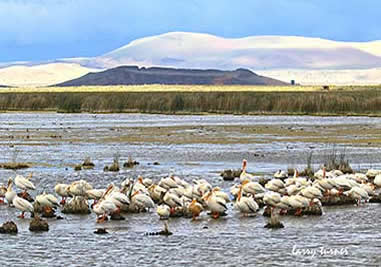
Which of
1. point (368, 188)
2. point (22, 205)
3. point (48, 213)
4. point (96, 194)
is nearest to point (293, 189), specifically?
point (368, 188)

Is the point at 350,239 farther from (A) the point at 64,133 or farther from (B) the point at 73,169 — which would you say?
(A) the point at 64,133

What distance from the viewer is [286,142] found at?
39781 mm

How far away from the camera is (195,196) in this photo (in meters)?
19.2

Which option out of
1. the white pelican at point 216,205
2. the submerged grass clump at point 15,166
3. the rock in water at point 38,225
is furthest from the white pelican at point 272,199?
the submerged grass clump at point 15,166

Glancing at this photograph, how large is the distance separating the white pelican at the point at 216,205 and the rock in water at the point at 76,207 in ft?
A: 8.44

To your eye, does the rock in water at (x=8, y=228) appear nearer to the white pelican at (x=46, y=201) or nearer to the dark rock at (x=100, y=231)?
the dark rock at (x=100, y=231)

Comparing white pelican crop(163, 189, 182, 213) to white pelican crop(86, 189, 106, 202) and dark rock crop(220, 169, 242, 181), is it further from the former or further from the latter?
dark rock crop(220, 169, 242, 181)

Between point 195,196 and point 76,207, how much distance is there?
97.0 inches

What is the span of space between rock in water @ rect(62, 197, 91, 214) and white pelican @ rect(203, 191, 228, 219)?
2573 millimetres

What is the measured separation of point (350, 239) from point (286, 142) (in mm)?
24442

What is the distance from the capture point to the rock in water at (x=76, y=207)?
18.8 m

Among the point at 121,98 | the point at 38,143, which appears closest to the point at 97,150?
the point at 38,143

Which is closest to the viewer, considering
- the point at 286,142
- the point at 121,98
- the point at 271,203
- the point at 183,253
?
the point at 183,253

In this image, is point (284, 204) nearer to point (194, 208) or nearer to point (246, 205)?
point (246, 205)
